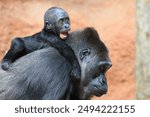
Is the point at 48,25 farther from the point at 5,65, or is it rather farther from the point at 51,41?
the point at 5,65

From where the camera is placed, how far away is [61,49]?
582 centimetres

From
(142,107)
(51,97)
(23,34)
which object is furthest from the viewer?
(23,34)

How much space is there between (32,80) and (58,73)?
0.17m

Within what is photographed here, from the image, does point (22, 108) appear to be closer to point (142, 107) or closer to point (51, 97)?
point (51, 97)

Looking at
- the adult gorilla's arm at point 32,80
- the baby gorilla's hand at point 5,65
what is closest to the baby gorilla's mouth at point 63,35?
the adult gorilla's arm at point 32,80

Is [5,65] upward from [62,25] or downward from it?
downward

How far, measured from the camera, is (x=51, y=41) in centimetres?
581

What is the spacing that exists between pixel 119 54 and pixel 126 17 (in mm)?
365

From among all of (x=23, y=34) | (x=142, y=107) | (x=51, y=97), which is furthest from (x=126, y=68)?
(x=51, y=97)

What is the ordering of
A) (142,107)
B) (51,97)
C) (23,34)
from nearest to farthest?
(51,97) < (142,107) < (23,34)

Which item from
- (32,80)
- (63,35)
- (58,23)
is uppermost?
(58,23)

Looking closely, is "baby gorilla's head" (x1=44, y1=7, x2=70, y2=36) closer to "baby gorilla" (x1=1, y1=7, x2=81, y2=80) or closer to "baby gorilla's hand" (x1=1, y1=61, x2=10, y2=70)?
"baby gorilla" (x1=1, y1=7, x2=81, y2=80)

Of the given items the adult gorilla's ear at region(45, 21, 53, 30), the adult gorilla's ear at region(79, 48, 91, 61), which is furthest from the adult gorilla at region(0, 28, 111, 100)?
the adult gorilla's ear at region(45, 21, 53, 30)

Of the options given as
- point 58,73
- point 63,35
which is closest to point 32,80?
point 58,73
